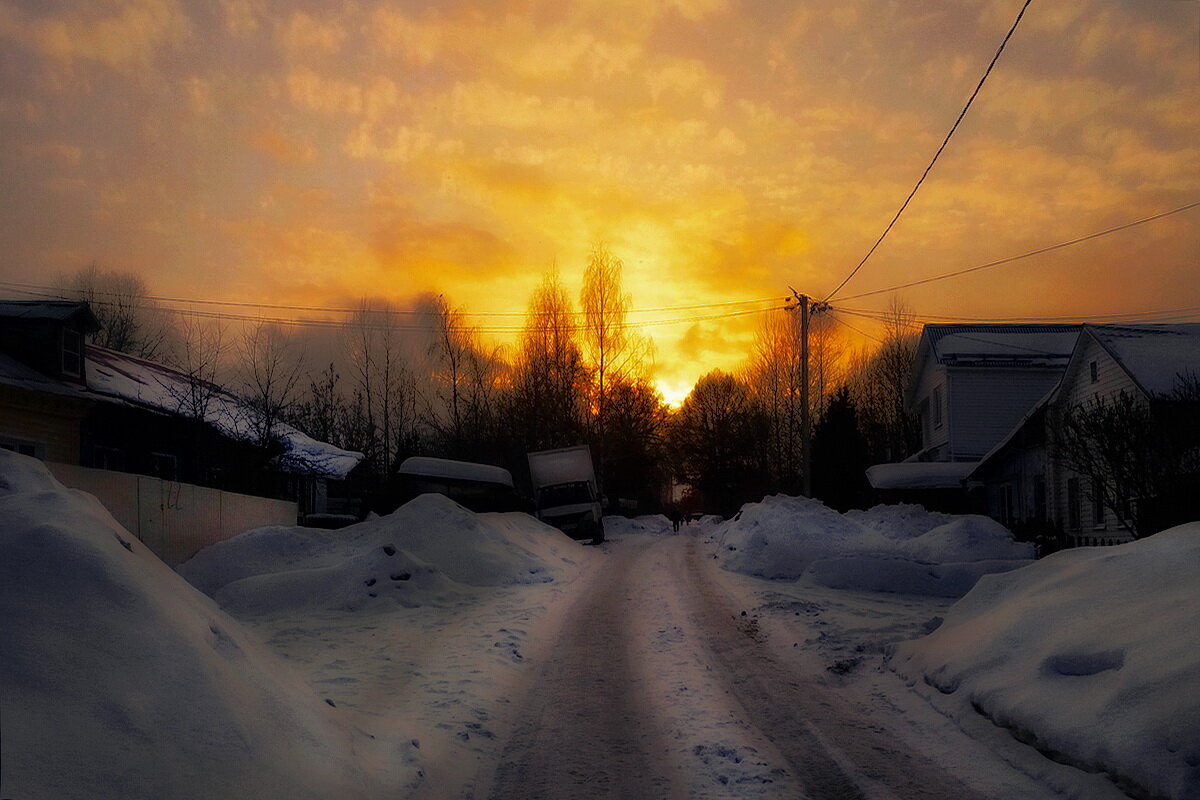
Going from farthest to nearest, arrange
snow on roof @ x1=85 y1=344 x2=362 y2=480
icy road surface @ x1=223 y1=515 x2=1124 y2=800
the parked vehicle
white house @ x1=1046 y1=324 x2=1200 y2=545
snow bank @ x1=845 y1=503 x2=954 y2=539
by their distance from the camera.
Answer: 1. the parked vehicle
2. snow bank @ x1=845 y1=503 x2=954 y2=539
3. snow on roof @ x1=85 y1=344 x2=362 y2=480
4. white house @ x1=1046 y1=324 x2=1200 y2=545
5. icy road surface @ x1=223 y1=515 x2=1124 y2=800

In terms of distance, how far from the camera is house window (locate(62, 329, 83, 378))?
22531 millimetres

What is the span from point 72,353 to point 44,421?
2531 mm

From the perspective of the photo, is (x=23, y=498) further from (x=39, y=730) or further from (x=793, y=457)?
(x=793, y=457)

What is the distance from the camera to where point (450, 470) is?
126 ft

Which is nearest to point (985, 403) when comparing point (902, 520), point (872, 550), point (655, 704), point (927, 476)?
point (927, 476)

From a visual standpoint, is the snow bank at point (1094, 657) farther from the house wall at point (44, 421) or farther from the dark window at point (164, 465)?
the dark window at point (164, 465)

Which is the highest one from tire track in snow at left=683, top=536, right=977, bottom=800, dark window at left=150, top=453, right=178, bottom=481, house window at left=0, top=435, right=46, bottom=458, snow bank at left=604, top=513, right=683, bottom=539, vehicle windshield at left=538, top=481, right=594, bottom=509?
house window at left=0, top=435, right=46, bottom=458

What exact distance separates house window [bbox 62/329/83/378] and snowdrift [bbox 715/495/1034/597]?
18222mm

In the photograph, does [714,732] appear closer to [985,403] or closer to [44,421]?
[44,421]

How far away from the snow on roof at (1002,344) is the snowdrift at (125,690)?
34438 mm

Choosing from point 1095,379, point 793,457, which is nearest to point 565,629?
point 1095,379

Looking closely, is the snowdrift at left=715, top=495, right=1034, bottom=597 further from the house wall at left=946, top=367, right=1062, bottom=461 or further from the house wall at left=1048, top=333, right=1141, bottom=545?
the house wall at left=946, top=367, right=1062, bottom=461

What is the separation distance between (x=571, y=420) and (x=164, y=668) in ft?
159

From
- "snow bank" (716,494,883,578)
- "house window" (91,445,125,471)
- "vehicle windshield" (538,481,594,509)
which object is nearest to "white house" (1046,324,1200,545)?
"snow bank" (716,494,883,578)
